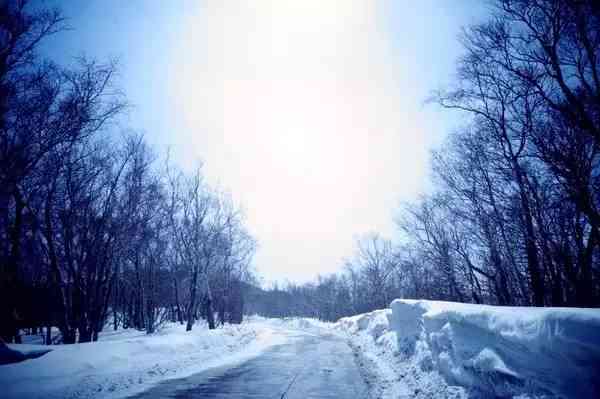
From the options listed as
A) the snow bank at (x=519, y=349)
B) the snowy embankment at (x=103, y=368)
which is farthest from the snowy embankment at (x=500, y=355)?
the snowy embankment at (x=103, y=368)

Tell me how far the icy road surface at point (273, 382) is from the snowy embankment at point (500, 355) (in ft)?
3.64

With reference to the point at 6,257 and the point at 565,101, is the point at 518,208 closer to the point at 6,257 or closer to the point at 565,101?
the point at 565,101

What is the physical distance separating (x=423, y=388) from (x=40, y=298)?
34.0 m

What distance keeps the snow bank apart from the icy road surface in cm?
245

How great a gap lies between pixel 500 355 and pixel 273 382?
229 inches

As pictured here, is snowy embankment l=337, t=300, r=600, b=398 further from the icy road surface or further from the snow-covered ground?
the icy road surface

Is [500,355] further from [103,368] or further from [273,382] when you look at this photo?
[103,368]

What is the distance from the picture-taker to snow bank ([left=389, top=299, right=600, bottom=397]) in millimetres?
3355

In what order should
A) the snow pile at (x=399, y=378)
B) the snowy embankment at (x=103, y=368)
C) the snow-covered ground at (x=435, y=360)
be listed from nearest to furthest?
the snow-covered ground at (x=435, y=360) → the snow pile at (x=399, y=378) → the snowy embankment at (x=103, y=368)

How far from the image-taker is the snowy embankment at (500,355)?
11.1ft

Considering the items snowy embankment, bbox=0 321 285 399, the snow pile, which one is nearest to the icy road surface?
the snow pile

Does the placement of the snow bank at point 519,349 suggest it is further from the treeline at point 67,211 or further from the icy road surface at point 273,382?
the treeline at point 67,211

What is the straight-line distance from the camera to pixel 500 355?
485 centimetres

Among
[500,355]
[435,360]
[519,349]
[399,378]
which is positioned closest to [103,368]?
[399,378]
